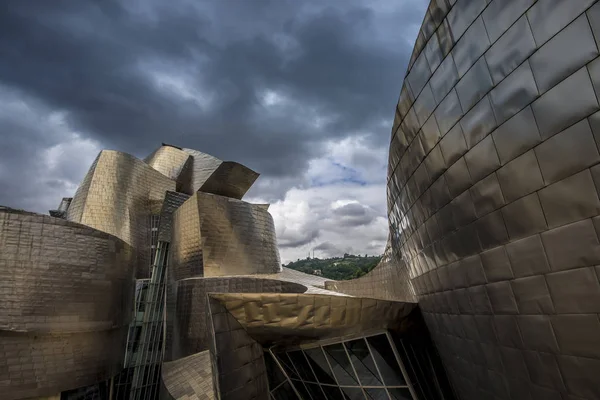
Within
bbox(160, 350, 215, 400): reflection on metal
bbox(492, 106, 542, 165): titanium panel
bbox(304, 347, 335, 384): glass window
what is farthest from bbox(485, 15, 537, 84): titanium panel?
bbox(160, 350, 215, 400): reflection on metal

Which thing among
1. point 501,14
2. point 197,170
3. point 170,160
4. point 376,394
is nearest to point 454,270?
point 501,14

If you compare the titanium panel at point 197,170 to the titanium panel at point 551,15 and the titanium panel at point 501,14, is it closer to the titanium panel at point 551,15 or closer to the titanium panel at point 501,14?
the titanium panel at point 501,14

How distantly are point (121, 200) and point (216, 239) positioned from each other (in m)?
9.80

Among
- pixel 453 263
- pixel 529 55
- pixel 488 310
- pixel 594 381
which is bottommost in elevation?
pixel 594 381

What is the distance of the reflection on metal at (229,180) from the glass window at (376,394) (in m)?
19.5

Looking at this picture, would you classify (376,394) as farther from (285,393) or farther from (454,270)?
(454,270)

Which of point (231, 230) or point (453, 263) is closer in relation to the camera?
point (453, 263)

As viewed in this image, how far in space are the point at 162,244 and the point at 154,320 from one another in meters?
5.70

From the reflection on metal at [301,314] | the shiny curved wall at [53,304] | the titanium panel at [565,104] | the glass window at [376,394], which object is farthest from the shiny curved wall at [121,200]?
the titanium panel at [565,104]

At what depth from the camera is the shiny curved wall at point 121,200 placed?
24.1 metres

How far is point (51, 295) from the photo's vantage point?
49.8ft

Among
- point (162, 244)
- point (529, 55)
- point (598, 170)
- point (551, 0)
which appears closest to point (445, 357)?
point (598, 170)

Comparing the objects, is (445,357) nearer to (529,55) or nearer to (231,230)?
(529,55)

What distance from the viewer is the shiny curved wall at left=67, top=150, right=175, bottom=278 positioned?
79.0ft
